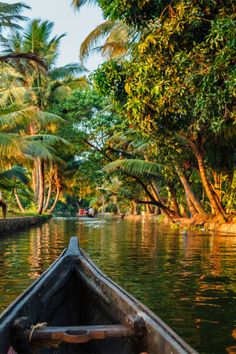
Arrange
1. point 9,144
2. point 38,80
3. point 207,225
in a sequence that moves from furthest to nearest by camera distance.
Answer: point 38,80 < point 207,225 < point 9,144

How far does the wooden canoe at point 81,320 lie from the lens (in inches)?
121

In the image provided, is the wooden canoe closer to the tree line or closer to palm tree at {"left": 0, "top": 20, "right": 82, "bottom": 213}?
the tree line

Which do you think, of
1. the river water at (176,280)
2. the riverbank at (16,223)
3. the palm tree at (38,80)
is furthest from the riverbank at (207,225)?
the palm tree at (38,80)

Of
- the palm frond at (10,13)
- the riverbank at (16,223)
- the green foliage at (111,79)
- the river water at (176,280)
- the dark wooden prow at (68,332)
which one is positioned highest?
the palm frond at (10,13)

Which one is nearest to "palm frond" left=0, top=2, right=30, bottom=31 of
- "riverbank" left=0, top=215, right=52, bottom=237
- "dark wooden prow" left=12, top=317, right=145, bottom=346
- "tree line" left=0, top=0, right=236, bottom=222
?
"tree line" left=0, top=0, right=236, bottom=222

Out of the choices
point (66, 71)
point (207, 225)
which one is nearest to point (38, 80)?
point (66, 71)

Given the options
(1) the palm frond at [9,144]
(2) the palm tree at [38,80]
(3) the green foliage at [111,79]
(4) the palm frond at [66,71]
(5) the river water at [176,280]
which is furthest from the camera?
(4) the palm frond at [66,71]

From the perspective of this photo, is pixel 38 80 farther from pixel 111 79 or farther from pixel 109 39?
pixel 111 79

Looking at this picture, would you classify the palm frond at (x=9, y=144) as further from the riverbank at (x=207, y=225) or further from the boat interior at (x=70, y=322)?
the boat interior at (x=70, y=322)

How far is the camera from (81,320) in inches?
184

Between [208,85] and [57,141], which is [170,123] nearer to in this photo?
[208,85]

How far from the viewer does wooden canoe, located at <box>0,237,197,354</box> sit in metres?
3.07

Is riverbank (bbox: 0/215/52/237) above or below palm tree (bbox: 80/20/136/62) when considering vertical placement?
below

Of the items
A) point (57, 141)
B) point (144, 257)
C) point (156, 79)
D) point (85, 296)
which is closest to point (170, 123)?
point (156, 79)
